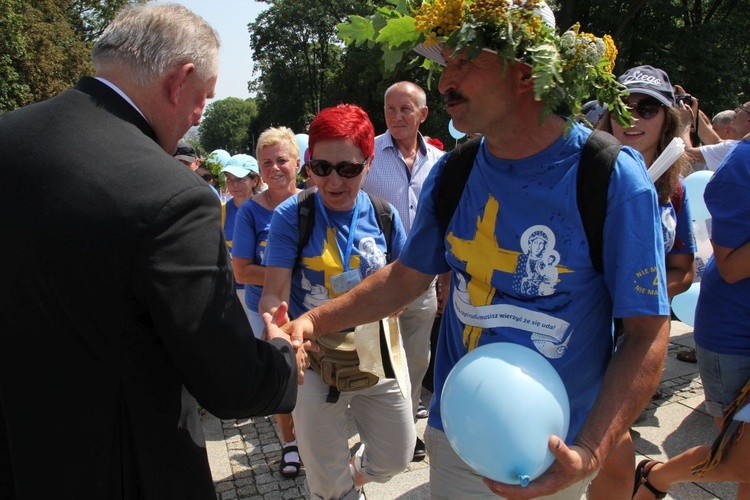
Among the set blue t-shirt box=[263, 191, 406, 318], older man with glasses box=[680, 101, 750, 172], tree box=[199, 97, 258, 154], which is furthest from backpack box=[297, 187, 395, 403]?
tree box=[199, 97, 258, 154]

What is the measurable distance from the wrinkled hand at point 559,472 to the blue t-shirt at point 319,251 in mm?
1652

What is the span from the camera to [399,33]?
1.95 metres

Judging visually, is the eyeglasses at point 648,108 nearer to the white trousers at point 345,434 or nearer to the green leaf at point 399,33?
the green leaf at point 399,33

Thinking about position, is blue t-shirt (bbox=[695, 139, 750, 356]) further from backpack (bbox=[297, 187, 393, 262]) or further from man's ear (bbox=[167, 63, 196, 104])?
man's ear (bbox=[167, 63, 196, 104])

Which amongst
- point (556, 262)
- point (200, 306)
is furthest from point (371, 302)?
point (200, 306)

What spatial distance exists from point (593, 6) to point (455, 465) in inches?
892

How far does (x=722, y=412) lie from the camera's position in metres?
2.66

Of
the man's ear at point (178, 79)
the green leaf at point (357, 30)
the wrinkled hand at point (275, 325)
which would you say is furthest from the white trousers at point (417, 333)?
the man's ear at point (178, 79)

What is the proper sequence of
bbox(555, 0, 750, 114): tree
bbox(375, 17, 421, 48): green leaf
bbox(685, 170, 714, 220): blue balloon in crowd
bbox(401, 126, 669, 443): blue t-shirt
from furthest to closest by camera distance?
bbox(555, 0, 750, 114): tree, bbox(685, 170, 714, 220): blue balloon in crowd, bbox(375, 17, 421, 48): green leaf, bbox(401, 126, 669, 443): blue t-shirt

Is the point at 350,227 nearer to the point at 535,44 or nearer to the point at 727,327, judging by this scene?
the point at 535,44

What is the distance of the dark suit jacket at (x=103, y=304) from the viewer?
1414mm

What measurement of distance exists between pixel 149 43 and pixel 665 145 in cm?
274

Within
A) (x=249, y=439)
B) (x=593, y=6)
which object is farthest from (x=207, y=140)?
(x=249, y=439)

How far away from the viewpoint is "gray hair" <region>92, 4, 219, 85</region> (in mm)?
1608
